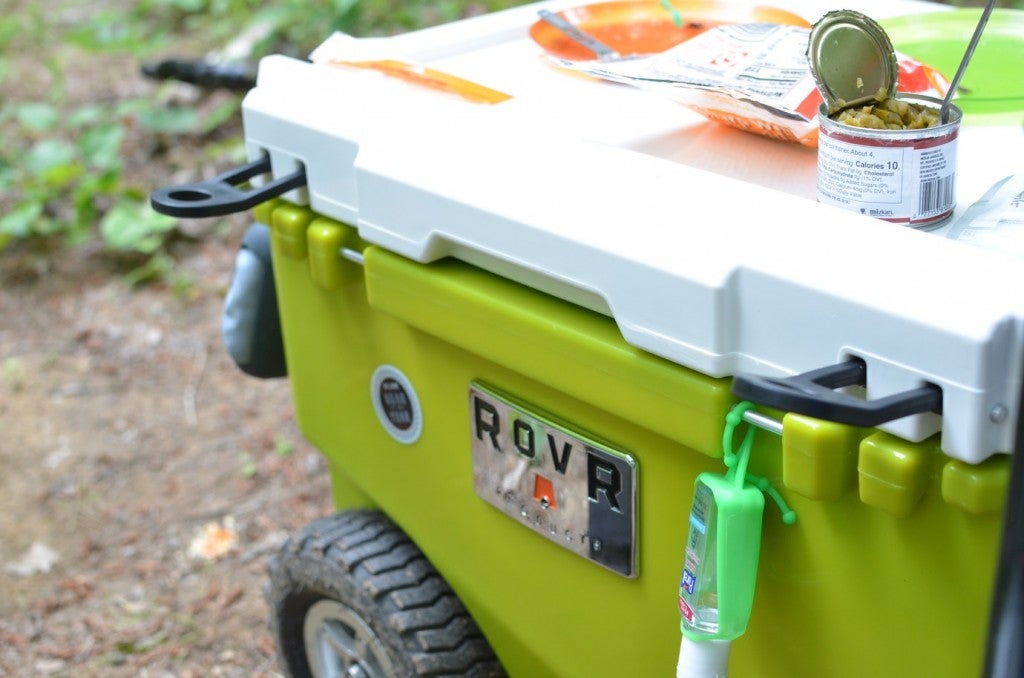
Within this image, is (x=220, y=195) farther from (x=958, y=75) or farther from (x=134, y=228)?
(x=134, y=228)

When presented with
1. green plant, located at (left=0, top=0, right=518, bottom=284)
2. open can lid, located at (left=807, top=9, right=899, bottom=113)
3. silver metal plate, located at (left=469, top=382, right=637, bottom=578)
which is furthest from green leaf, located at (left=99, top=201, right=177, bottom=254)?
open can lid, located at (left=807, top=9, right=899, bottom=113)

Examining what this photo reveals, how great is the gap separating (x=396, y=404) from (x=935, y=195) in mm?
494

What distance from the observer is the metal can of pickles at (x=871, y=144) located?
742mm

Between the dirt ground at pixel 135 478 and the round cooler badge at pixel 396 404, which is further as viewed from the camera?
the dirt ground at pixel 135 478

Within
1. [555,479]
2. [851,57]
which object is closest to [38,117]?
[555,479]

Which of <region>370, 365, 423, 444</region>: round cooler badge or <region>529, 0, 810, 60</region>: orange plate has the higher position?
<region>529, 0, 810, 60</region>: orange plate

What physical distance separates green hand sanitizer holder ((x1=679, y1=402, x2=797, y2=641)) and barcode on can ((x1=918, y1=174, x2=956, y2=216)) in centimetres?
16

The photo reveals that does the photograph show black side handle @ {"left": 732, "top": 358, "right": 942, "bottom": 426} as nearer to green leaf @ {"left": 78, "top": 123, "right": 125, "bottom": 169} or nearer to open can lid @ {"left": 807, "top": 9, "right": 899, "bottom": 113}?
open can lid @ {"left": 807, "top": 9, "right": 899, "bottom": 113}

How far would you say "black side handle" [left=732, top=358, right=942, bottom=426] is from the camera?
0.59 m

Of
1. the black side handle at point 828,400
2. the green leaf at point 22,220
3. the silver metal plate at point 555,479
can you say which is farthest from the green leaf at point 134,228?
the black side handle at point 828,400

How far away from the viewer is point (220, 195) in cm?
103

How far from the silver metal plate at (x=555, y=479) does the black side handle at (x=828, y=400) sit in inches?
9.3

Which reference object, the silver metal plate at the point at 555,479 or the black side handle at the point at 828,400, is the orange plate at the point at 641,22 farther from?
the black side handle at the point at 828,400

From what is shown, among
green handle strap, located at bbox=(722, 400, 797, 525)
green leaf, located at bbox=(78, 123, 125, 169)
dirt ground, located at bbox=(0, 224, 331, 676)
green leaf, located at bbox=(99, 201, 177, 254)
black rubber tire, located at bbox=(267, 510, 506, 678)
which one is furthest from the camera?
green leaf, located at bbox=(78, 123, 125, 169)
